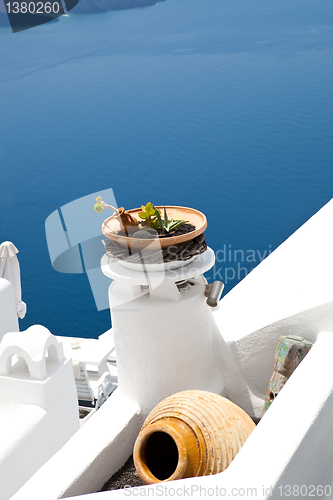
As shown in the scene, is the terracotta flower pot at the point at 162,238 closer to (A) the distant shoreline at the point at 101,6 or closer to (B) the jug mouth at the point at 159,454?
(B) the jug mouth at the point at 159,454

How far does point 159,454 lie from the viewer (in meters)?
2.42

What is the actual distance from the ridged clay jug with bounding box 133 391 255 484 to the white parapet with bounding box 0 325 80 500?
131 cm

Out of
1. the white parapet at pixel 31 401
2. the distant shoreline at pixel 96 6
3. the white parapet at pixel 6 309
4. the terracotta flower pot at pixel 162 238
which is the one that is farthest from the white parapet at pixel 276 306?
the distant shoreline at pixel 96 6

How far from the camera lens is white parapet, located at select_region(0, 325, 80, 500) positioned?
3332 millimetres

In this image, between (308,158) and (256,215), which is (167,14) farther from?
(256,215)

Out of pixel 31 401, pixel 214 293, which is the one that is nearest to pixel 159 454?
pixel 214 293

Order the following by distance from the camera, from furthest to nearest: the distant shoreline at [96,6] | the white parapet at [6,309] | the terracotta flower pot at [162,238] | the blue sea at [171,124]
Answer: the distant shoreline at [96,6] → the blue sea at [171,124] → the white parapet at [6,309] → the terracotta flower pot at [162,238]

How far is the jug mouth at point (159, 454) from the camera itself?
83.6 inches

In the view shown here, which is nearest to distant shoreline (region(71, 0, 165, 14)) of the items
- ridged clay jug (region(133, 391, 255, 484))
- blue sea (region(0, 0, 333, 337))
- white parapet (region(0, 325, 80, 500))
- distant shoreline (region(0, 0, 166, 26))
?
distant shoreline (region(0, 0, 166, 26))

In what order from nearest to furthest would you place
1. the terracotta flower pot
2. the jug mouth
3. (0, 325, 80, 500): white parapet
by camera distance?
the jug mouth < the terracotta flower pot < (0, 325, 80, 500): white parapet

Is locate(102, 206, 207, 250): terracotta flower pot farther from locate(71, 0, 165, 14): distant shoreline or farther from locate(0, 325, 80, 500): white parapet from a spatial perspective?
locate(71, 0, 165, 14): distant shoreline

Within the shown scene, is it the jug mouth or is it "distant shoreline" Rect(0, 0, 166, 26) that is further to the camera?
"distant shoreline" Rect(0, 0, 166, 26)

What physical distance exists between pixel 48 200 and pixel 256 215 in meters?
7.21

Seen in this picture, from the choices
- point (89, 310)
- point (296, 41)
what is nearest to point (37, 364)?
point (89, 310)
